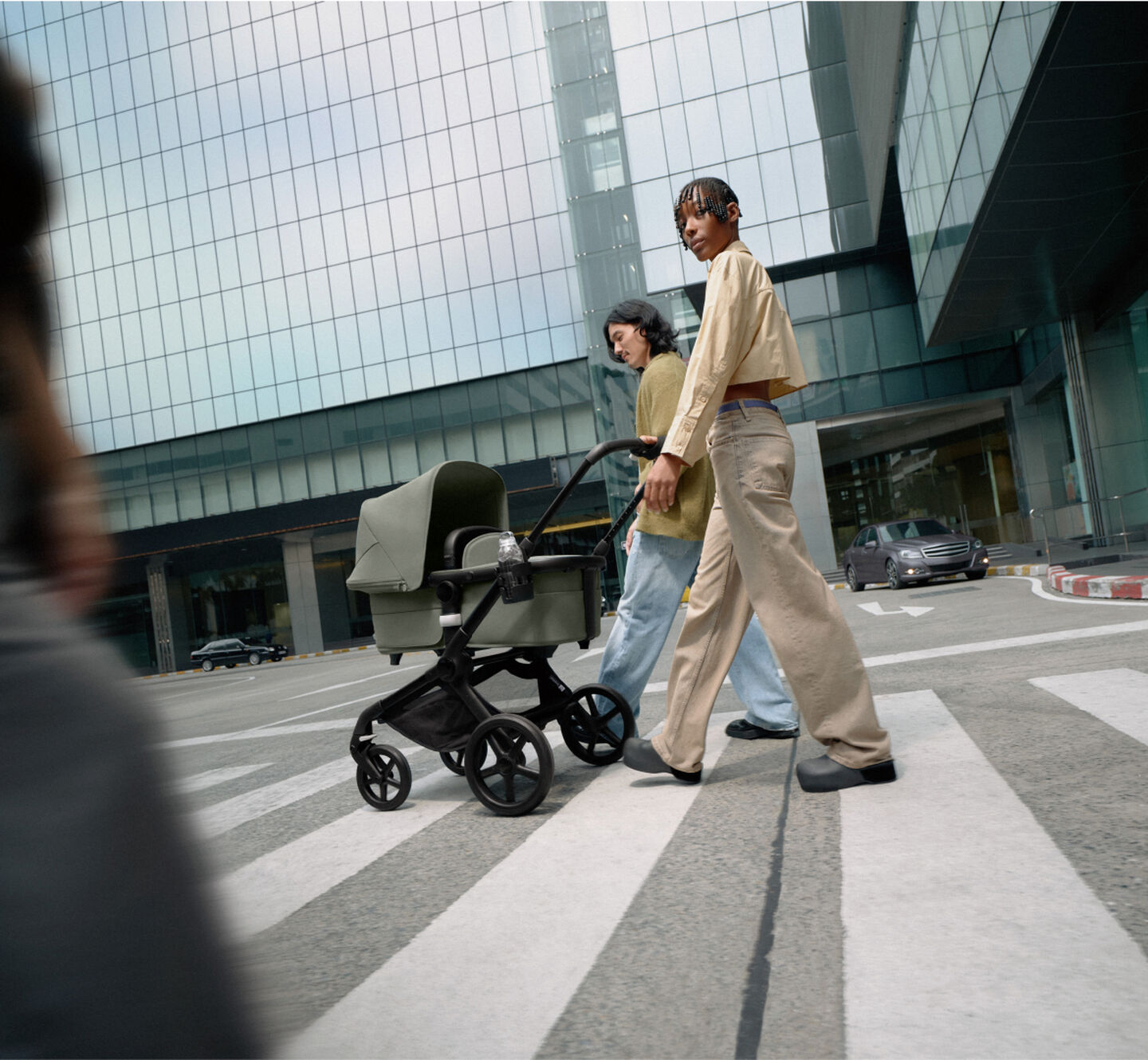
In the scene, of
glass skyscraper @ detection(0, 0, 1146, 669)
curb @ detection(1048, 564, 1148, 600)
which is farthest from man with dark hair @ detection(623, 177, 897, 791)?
glass skyscraper @ detection(0, 0, 1146, 669)

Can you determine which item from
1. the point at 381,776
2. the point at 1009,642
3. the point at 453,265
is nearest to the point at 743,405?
the point at 381,776

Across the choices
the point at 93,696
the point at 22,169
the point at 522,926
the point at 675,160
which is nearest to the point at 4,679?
the point at 93,696

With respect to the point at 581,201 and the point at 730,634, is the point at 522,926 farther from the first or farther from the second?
the point at 581,201

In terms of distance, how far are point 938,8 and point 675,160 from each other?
15.7m

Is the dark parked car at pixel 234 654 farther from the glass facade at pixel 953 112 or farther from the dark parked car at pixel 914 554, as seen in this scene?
the glass facade at pixel 953 112

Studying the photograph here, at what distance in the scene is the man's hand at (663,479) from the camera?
11.6 ft

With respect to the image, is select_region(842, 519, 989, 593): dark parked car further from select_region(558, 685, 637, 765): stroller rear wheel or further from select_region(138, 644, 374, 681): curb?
select_region(138, 644, 374, 681): curb

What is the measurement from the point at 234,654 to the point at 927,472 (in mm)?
27076

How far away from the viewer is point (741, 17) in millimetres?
30406

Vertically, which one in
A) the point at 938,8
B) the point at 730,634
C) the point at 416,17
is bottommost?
the point at 730,634

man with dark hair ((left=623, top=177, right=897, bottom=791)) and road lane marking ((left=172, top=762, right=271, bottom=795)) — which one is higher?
man with dark hair ((left=623, top=177, right=897, bottom=791))

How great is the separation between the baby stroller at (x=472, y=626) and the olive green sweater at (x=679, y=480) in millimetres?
179

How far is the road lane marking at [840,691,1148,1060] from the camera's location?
1.65 metres

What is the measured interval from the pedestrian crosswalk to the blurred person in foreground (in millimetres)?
63
